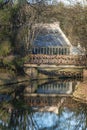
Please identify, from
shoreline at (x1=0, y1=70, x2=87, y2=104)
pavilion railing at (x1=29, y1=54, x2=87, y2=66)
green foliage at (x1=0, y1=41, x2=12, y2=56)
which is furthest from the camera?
pavilion railing at (x1=29, y1=54, x2=87, y2=66)

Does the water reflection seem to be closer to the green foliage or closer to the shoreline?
the shoreline

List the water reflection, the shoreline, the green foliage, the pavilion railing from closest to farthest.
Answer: the water reflection < the shoreline < the green foliage < the pavilion railing

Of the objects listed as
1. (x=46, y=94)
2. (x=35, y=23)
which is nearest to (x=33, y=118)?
(x=46, y=94)

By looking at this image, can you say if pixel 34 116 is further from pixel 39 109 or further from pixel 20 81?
pixel 20 81

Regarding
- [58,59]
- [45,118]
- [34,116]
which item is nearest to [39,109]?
[34,116]

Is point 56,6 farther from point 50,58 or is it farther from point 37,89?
point 37,89

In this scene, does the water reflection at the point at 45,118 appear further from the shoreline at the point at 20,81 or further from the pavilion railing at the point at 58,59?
the pavilion railing at the point at 58,59

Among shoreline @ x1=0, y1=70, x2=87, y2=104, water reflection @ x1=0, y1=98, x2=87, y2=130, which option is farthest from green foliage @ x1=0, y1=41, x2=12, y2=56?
water reflection @ x1=0, y1=98, x2=87, y2=130
